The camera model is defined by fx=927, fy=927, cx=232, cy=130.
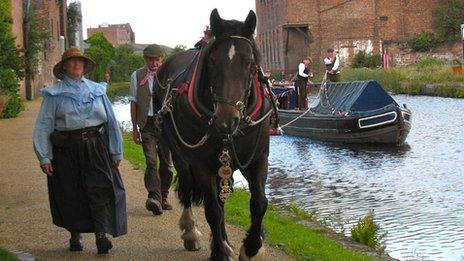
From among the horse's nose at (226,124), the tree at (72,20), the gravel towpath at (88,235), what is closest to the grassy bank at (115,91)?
the tree at (72,20)

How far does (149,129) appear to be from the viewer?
11672 millimetres

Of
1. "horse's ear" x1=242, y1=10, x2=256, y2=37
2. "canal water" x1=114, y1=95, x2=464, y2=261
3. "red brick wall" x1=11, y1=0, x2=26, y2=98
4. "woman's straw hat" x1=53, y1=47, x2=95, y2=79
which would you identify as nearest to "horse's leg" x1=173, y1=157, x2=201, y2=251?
"woman's straw hat" x1=53, y1=47, x2=95, y2=79

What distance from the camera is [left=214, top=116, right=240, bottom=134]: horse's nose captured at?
7.38 m

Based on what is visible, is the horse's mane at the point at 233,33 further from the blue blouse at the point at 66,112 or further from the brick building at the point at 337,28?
the brick building at the point at 337,28

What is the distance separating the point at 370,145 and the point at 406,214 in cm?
1354

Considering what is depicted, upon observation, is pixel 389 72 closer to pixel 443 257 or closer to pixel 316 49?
pixel 316 49

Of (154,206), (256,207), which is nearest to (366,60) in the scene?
(154,206)

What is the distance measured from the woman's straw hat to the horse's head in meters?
1.60

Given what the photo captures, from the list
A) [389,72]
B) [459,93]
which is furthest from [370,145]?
[389,72]

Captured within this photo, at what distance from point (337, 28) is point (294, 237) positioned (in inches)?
2890

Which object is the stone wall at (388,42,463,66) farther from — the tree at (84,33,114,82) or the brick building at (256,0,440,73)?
the tree at (84,33,114,82)

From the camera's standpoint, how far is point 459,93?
47312mm

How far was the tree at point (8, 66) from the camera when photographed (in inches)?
1268

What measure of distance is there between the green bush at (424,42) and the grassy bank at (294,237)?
227 ft
